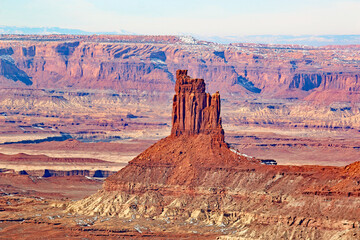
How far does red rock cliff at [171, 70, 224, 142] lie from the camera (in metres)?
147

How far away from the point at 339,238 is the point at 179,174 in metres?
35.3

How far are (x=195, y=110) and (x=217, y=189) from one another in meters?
17.2

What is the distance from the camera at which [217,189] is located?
13450 cm

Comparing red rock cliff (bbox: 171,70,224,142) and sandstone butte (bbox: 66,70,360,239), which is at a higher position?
red rock cliff (bbox: 171,70,224,142)

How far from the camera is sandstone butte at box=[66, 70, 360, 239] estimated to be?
11519cm

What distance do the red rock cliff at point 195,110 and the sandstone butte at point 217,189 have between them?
0.12 meters

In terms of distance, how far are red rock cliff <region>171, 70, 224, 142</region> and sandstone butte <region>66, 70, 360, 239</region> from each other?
124mm

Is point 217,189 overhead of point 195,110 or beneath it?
beneath

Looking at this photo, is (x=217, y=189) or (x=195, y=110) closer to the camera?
(x=217, y=189)

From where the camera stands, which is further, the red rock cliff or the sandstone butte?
the red rock cliff

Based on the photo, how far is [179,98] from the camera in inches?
5945

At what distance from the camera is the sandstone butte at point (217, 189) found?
378 ft

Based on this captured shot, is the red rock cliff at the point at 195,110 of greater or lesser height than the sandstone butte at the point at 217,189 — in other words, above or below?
above

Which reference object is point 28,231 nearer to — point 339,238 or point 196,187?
point 196,187
